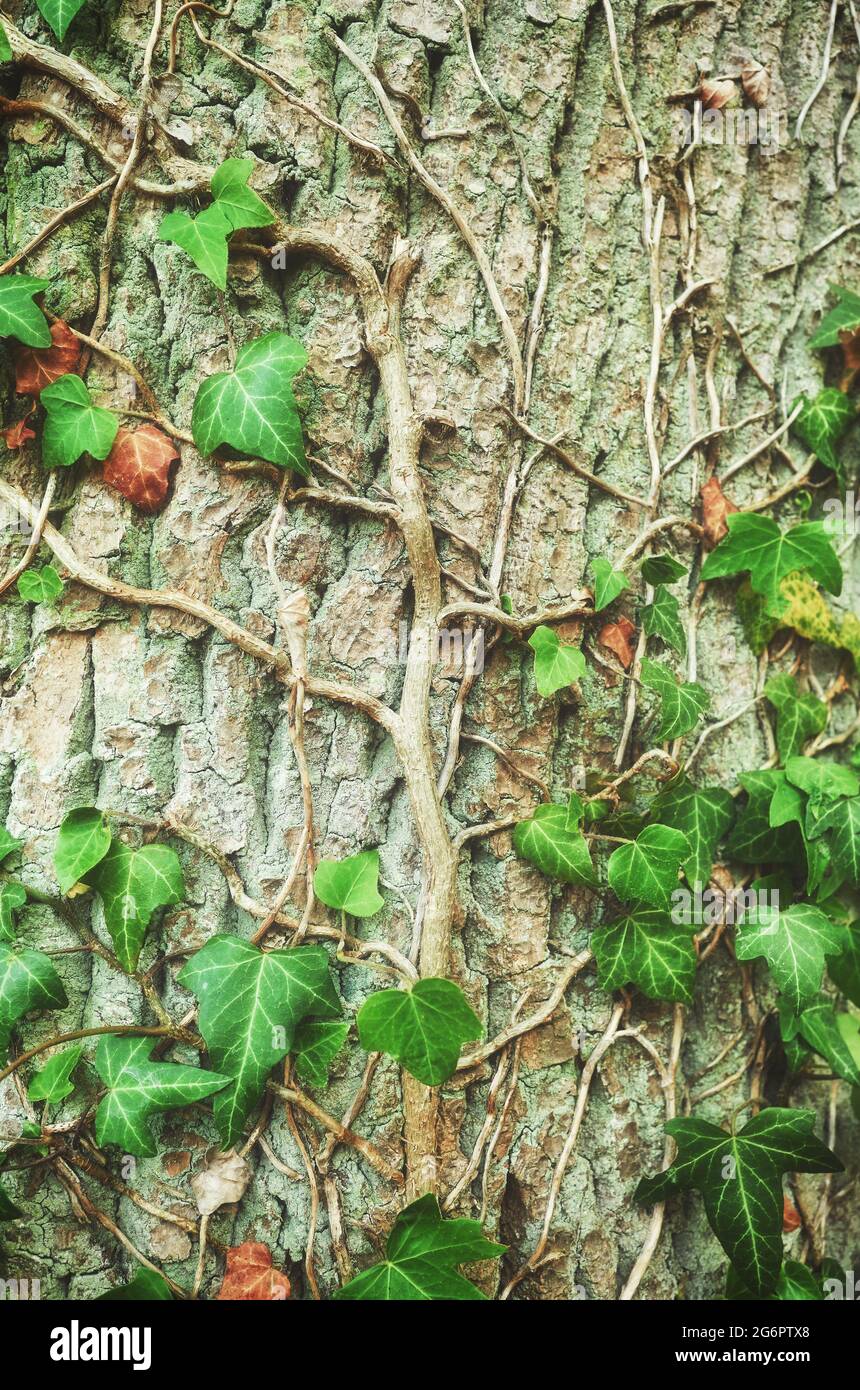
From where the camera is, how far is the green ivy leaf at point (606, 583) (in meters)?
1.10

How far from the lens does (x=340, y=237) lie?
1062mm

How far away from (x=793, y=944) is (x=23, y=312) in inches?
54.0

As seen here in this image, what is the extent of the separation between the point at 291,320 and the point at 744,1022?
126 cm

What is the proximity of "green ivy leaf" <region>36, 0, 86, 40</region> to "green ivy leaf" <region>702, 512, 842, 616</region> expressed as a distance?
1.12 metres

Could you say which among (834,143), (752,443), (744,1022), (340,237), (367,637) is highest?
(834,143)

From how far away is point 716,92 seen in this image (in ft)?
3.91

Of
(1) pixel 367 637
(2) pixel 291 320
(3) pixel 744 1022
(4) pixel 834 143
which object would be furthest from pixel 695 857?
(4) pixel 834 143

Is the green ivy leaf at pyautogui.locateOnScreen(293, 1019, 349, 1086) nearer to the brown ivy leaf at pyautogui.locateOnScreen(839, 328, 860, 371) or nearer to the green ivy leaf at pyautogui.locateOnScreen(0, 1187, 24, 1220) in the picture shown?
the green ivy leaf at pyautogui.locateOnScreen(0, 1187, 24, 1220)

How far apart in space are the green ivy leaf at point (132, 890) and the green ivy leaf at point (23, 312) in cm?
69

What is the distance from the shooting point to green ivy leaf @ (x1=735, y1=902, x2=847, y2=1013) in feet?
3.67

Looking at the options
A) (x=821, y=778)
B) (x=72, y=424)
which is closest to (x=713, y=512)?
(x=821, y=778)

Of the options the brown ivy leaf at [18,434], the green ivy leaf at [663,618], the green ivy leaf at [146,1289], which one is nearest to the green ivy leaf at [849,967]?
the green ivy leaf at [663,618]

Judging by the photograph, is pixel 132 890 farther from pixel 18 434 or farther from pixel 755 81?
pixel 755 81
